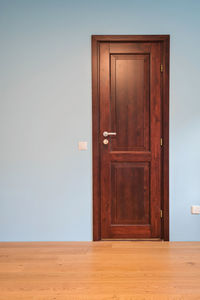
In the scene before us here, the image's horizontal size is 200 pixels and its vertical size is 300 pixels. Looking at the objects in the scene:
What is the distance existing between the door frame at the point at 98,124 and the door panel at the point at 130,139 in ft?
0.14

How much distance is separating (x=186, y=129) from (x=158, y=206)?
878 mm

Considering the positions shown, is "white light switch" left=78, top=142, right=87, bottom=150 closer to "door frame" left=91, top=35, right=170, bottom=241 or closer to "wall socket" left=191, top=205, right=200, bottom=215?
"door frame" left=91, top=35, right=170, bottom=241

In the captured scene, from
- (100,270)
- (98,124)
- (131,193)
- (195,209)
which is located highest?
(98,124)

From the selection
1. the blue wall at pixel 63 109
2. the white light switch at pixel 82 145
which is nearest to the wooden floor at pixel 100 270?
the blue wall at pixel 63 109

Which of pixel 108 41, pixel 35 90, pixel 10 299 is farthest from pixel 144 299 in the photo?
pixel 108 41

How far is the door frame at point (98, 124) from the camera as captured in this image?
2.91 metres

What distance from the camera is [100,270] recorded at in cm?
226

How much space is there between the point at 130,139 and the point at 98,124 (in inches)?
15.0

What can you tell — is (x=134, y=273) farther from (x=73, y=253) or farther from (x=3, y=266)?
(x=3, y=266)

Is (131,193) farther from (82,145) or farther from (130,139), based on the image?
(82,145)

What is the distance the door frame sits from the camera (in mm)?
2914

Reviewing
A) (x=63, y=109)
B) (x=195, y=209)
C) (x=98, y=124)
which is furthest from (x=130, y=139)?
(x=195, y=209)

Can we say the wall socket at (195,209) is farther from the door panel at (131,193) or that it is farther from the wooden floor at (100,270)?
the door panel at (131,193)

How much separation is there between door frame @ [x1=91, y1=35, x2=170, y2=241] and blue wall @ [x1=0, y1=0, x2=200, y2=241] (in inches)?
2.2
